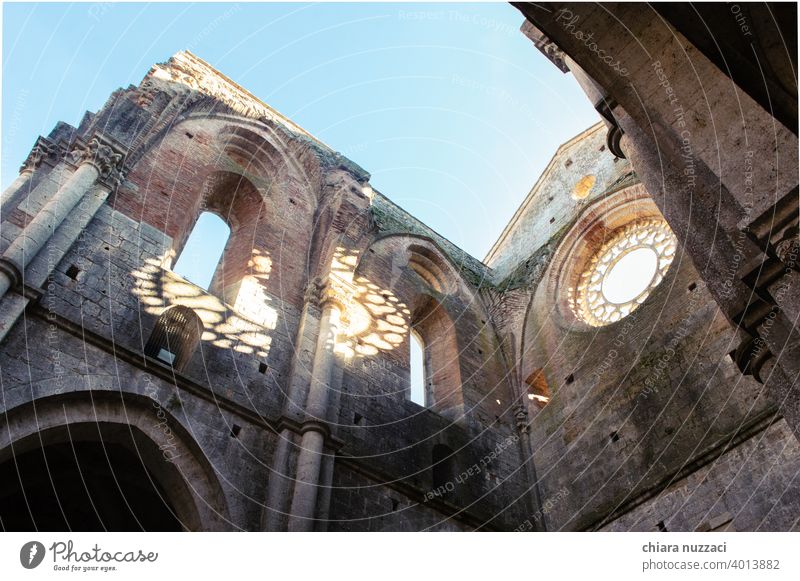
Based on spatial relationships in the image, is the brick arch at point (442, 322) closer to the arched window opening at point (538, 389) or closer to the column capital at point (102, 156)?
the arched window opening at point (538, 389)

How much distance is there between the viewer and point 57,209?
8.48m

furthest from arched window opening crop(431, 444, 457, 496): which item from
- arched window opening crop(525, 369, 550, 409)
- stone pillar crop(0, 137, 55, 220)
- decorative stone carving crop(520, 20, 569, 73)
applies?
stone pillar crop(0, 137, 55, 220)

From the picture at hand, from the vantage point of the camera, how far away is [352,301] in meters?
11.5

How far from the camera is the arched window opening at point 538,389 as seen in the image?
12.9 metres

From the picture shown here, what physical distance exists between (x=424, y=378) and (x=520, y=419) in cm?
193

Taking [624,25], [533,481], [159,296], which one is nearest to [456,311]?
[533,481]

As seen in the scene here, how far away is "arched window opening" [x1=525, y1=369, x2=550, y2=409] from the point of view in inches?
509

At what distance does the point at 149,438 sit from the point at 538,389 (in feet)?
25.5

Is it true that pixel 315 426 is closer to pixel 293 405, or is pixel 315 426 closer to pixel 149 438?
pixel 293 405

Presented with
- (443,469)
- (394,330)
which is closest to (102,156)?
(394,330)

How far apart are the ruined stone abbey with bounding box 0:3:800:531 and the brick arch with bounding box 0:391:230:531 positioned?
3 cm

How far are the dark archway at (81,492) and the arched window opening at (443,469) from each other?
11.8ft

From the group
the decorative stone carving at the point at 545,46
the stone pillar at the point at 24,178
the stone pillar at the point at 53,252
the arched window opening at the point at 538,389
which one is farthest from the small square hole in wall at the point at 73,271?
the arched window opening at the point at 538,389
